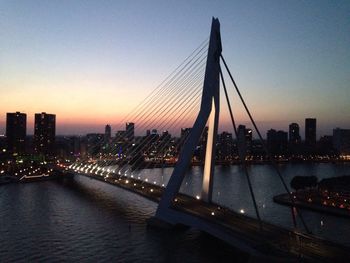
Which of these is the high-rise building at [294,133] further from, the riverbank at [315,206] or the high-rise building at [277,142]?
the riverbank at [315,206]

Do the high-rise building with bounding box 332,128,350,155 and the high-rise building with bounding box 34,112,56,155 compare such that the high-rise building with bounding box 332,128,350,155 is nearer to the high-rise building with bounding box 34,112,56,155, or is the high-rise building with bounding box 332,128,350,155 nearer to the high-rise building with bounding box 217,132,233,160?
the high-rise building with bounding box 217,132,233,160

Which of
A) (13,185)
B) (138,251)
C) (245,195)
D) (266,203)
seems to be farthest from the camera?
(13,185)

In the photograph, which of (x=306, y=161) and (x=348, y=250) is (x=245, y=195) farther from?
(x=306, y=161)

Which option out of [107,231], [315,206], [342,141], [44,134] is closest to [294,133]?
[342,141]

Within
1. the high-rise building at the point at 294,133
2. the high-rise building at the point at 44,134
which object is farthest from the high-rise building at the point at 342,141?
the high-rise building at the point at 44,134

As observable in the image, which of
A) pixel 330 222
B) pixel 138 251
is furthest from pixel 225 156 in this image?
pixel 138 251
